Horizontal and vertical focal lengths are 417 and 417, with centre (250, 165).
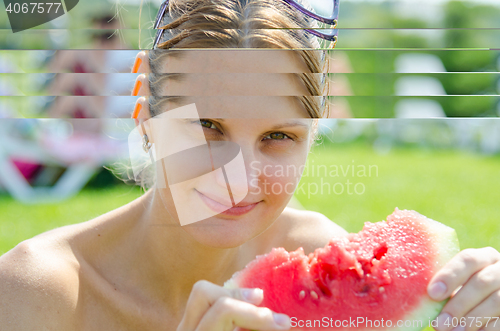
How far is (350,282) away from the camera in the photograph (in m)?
0.81

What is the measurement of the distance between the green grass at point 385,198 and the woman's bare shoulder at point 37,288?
0.17 meters

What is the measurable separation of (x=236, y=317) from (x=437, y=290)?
36cm

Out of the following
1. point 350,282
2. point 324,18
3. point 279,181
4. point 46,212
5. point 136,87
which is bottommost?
point 46,212

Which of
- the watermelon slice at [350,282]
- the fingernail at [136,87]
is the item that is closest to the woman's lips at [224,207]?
the watermelon slice at [350,282]

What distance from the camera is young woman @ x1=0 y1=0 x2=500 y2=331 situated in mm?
706

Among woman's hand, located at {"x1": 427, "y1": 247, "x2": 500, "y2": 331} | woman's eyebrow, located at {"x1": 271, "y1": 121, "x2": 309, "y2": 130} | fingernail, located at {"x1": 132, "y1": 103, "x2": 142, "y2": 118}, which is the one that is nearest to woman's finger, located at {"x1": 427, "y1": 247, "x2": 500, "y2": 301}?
woman's hand, located at {"x1": 427, "y1": 247, "x2": 500, "y2": 331}

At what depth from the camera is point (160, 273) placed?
3.82 feet

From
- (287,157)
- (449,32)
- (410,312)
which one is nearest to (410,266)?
(410,312)

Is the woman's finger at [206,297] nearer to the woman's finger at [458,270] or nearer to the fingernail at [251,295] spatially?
the fingernail at [251,295]

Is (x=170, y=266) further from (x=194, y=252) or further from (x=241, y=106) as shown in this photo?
(x=241, y=106)

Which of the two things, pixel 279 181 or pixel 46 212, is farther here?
pixel 46 212

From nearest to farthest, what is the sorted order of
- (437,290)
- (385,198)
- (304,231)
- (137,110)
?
1. (437,290)
2. (137,110)
3. (304,231)
4. (385,198)

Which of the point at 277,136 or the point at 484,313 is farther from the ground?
the point at 277,136

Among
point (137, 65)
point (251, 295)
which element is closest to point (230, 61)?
point (137, 65)
